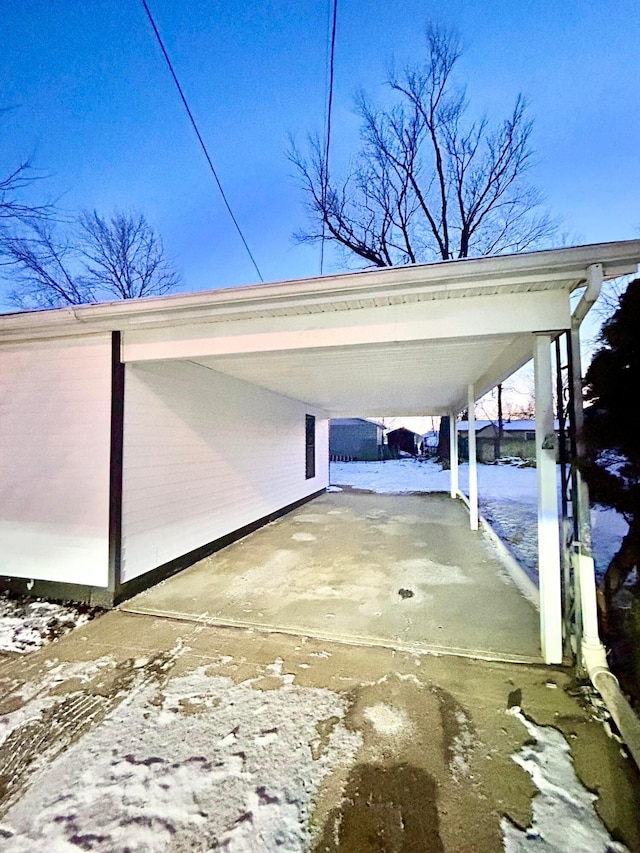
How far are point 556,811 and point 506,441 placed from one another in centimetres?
2531

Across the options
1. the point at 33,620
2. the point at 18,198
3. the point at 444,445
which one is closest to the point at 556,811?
the point at 33,620

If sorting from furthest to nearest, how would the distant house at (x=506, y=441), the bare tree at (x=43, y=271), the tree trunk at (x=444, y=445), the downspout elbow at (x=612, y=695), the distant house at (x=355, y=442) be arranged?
the distant house at (x=355, y=442) → the distant house at (x=506, y=441) → the tree trunk at (x=444, y=445) → the bare tree at (x=43, y=271) → the downspout elbow at (x=612, y=695)

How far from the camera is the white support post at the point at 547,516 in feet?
8.37

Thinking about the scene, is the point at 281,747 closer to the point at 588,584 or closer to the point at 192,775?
the point at 192,775

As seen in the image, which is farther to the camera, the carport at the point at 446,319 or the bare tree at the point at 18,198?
the bare tree at the point at 18,198

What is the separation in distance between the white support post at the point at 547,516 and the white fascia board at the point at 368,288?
0.54 m

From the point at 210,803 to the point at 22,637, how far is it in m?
2.27

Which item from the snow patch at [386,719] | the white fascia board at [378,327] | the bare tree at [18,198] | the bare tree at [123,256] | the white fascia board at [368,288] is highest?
the bare tree at [123,256]

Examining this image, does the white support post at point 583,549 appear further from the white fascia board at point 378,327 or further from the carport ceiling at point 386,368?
the carport ceiling at point 386,368

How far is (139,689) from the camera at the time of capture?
230 centimetres

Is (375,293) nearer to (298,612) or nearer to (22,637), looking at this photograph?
(298,612)

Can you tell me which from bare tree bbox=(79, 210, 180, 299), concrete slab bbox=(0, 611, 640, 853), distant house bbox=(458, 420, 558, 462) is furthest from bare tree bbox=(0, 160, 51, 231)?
distant house bbox=(458, 420, 558, 462)

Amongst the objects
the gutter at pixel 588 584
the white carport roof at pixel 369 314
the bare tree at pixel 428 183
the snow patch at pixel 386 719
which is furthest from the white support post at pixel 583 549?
the bare tree at pixel 428 183

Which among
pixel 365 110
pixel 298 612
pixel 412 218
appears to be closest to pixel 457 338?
pixel 298 612
